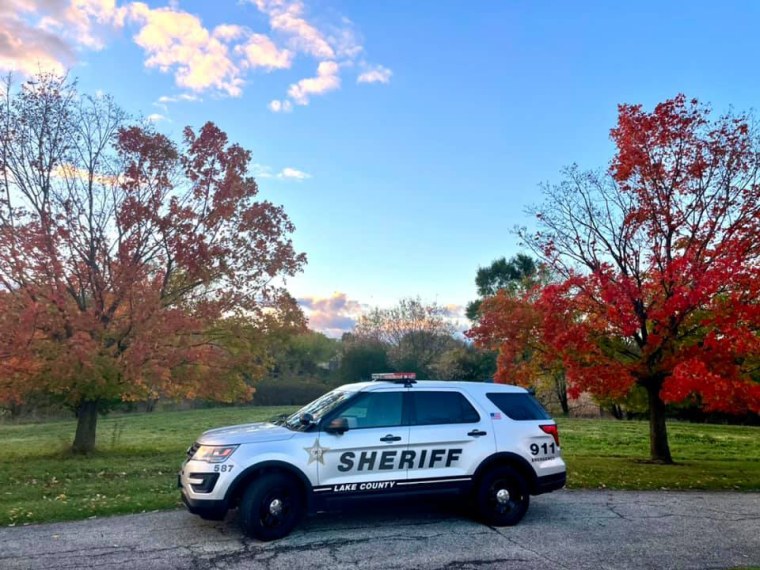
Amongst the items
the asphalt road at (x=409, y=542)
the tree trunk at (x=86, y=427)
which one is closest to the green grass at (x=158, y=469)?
the tree trunk at (x=86, y=427)

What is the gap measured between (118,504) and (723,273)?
11399 mm

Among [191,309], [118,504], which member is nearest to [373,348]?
[191,309]

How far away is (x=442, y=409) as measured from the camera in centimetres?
759

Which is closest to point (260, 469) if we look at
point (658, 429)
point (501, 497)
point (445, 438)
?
point (445, 438)

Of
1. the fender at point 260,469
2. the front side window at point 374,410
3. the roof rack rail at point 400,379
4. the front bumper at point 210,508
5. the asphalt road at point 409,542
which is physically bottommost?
the asphalt road at point 409,542

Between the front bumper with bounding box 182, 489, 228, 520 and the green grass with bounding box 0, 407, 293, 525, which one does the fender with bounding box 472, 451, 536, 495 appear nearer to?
the front bumper with bounding box 182, 489, 228, 520

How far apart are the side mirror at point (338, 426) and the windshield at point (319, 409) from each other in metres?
0.21

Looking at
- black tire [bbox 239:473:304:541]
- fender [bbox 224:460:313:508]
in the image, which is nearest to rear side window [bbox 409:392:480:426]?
fender [bbox 224:460:313:508]

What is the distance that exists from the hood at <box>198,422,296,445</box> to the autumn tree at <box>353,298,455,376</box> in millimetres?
38364

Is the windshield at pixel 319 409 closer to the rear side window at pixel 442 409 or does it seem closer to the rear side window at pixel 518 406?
the rear side window at pixel 442 409

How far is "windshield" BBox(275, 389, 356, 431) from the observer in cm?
713

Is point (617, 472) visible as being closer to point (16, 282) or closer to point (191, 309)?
point (191, 309)

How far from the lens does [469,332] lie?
1434 cm

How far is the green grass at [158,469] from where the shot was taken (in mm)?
8523
